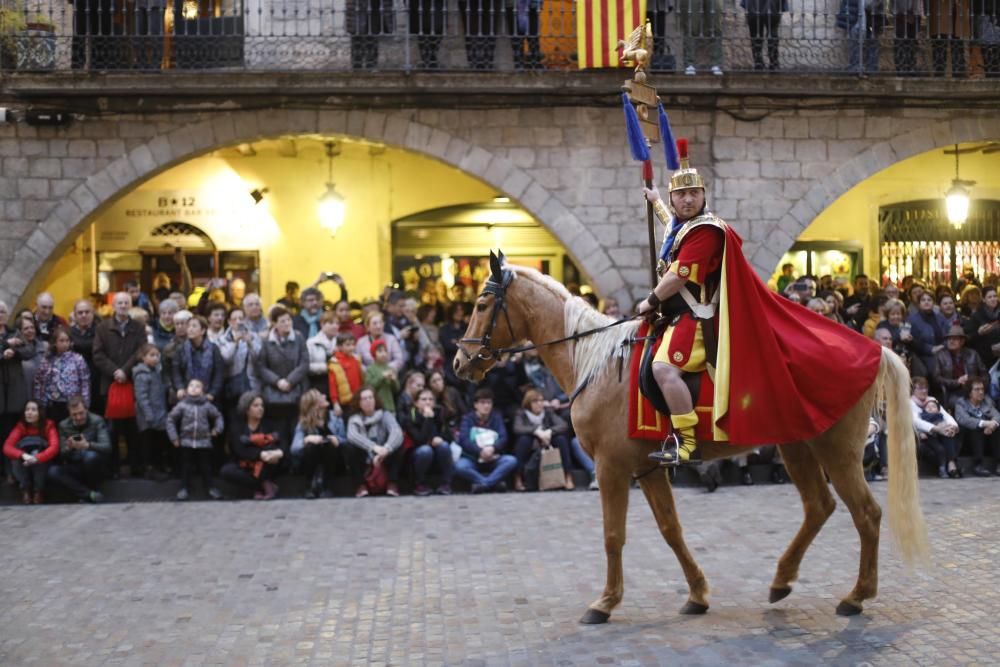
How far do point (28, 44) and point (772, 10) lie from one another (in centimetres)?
902

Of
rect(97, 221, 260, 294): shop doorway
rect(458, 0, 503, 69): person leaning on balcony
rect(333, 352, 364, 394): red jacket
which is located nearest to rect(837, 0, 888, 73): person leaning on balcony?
rect(458, 0, 503, 69): person leaning on balcony

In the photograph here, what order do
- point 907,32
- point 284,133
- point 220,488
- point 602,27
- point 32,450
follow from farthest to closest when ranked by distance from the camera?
point 907,32 < point 284,133 < point 602,27 < point 220,488 < point 32,450

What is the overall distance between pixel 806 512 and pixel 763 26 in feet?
31.8

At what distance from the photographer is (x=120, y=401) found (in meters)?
13.2

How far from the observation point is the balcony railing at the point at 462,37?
15828 mm

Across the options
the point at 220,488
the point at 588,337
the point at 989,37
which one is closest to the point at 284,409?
the point at 220,488

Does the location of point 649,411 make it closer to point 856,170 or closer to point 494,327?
point 494,327

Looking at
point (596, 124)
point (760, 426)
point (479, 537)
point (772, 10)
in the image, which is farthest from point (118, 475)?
point (772, 10)

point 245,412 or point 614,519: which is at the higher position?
point 245,412

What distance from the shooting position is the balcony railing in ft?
51.9

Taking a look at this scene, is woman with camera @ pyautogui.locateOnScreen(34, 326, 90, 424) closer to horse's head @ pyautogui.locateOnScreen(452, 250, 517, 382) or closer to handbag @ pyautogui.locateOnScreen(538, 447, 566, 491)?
handbag @ pyautogui.locateOnScreen(538, 447, 566, 491)

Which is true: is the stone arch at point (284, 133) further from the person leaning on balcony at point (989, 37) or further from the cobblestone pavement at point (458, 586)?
the person leaning on balcony at point (989, 37)

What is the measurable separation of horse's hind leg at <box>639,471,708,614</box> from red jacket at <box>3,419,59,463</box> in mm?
6817

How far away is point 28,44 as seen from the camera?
51.5 ft
